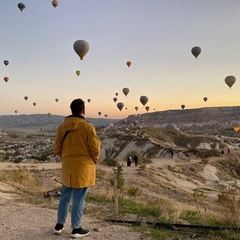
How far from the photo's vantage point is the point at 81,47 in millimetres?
Result: 28453

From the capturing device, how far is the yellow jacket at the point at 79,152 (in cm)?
489

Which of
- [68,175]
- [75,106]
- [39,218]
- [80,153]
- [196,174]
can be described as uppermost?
[75,106]

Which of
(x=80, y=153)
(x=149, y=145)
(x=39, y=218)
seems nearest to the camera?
(x=80, y=153)

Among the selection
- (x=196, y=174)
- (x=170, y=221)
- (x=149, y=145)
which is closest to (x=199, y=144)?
(x=149, y=145)

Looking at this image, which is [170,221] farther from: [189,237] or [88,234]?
[88,234]

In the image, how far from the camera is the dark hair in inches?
200

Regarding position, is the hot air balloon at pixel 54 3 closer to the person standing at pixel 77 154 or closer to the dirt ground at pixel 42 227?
the dirt ground at pixel 42 227

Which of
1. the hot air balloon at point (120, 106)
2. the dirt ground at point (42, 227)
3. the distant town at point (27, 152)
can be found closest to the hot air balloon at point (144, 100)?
the hot air balloon at point (120, 106)

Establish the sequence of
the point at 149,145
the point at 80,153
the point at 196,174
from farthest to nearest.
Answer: the point at 149,145 → the point at 196,174 → the point at 80,153

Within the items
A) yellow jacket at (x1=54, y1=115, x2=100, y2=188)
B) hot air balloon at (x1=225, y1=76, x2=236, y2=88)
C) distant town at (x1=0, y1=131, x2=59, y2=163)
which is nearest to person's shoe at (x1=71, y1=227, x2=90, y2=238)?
yellow jacket at (x1=54, y1=115, x2=100, y2=188)

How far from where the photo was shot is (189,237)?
217 inches

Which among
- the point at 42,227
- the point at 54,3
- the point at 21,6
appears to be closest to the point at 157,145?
the point at 54,3

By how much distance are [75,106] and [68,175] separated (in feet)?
3.73

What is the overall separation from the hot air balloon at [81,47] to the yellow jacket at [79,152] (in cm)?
2450
